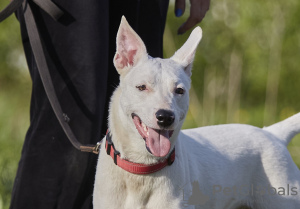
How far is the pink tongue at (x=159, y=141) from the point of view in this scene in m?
2.64

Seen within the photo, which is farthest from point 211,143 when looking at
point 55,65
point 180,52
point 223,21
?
point 223,21

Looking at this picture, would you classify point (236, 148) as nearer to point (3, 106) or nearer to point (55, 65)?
point (55, 65)

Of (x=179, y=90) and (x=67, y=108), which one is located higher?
(x=179, y=90)

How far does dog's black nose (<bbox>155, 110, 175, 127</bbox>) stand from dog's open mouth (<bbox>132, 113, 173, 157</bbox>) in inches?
4.1

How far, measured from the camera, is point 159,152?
2.64 metres

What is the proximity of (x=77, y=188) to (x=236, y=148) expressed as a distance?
3.37 ft

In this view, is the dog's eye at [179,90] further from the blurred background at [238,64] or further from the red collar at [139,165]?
the blurred background at [238,64]

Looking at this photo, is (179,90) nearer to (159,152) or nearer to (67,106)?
(159,152)

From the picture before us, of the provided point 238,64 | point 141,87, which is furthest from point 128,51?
point 238,64

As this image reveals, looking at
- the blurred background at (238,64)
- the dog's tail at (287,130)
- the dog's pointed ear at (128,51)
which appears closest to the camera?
the dog's pointed ear at (128,51)

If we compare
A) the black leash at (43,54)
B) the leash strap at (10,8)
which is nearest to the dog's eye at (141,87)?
the black leash at (43,54)

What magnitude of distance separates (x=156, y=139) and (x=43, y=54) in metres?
0.94

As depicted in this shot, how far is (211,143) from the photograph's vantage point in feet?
11.1

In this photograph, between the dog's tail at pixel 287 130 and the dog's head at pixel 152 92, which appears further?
the dog's tail at pixel 287 130
